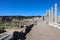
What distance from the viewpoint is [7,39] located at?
6.78 m
